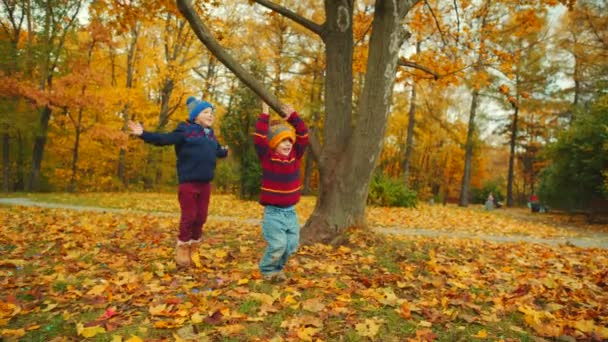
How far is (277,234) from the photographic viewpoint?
12.2 feet

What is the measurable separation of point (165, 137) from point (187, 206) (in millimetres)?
802

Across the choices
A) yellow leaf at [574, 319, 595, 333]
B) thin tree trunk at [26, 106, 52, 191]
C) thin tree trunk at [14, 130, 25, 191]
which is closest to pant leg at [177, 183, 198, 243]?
yellow leaf at [574, 319, 595, 333]

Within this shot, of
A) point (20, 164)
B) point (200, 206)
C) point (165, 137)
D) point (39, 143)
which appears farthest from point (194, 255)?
point (20, 164)

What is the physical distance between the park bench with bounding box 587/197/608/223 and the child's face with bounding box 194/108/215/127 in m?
15.2

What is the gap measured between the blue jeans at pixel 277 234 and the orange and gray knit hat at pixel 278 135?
2.02 ft

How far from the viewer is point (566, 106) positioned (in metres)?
25.2

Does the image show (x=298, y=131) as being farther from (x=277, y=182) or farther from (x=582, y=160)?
(x=582, y=160)

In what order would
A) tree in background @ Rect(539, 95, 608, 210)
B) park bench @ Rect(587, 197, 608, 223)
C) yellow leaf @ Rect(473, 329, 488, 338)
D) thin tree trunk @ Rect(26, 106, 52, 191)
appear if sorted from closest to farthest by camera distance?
1. yellow leaf @ Rect(473, 329, 488, 338)
2. tree in background @ Rect(539, 95, 608, 210)
3. park bench @ Rect(587, 197, 608, 223)
4. thin tree trunk @ Rect(26, 106, 52, 191)

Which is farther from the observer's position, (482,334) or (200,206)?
(200,206)

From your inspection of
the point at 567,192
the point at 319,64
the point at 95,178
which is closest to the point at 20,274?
the point at 567,192

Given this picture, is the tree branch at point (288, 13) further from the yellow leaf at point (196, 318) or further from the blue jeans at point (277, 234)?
the yellow leaf at point (196, 318)

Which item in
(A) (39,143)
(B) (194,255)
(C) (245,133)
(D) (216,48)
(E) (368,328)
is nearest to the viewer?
(E) (368,328)

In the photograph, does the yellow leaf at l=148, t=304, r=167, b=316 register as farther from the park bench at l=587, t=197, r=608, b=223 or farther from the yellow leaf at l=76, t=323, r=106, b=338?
the park bench at l=587, t=197, r=608, b=223

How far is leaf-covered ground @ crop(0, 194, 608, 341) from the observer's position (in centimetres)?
277
